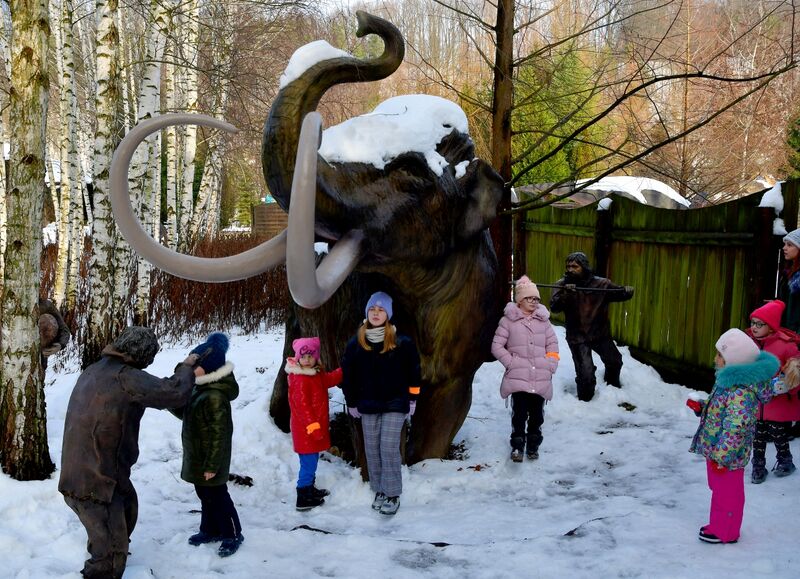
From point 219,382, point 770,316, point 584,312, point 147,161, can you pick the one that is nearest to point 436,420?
point 219,382

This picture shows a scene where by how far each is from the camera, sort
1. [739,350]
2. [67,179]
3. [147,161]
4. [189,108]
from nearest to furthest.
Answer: [739,350]
[147,161]
[67,179]
[189,108]

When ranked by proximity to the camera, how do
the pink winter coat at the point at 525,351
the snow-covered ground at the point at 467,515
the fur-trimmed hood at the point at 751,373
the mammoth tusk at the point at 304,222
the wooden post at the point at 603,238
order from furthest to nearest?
the wooden post at the point at 603,238 → the pink winter coat at the point at 525,351 → the fur-trimmed hood at the point at 751,373 → the snow-covered ground at the point at 467,515 → the mammoth tusk at the point at 304,222

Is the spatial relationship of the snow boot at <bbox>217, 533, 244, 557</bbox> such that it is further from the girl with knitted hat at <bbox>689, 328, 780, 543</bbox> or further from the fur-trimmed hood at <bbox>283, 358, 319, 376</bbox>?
the girl with knitted hat at <bbox>689, 328, 780, 543</bbox>

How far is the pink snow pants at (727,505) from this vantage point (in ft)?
11.2

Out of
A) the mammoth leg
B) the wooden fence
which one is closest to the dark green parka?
the mammoth leg

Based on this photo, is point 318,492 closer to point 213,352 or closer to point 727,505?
point 213,352

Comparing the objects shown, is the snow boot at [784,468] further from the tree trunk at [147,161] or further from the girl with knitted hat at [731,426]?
the tree trunk at [147,161]

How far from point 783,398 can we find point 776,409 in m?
0.08

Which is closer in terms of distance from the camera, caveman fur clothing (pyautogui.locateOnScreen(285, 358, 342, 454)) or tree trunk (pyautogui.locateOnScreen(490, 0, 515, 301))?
caveman fur clothing (pyautogui.locateOnScreen(285, 358, 342, 454))

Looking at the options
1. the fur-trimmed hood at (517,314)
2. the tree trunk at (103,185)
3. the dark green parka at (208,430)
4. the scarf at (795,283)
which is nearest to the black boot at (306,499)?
the dark green parka at (208,430)

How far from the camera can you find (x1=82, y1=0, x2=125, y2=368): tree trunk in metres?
6.34

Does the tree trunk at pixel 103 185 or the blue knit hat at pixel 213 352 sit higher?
the tree trunk at pixel 103 185

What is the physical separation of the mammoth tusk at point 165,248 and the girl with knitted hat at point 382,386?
1.05 meters

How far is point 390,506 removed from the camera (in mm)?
4289
